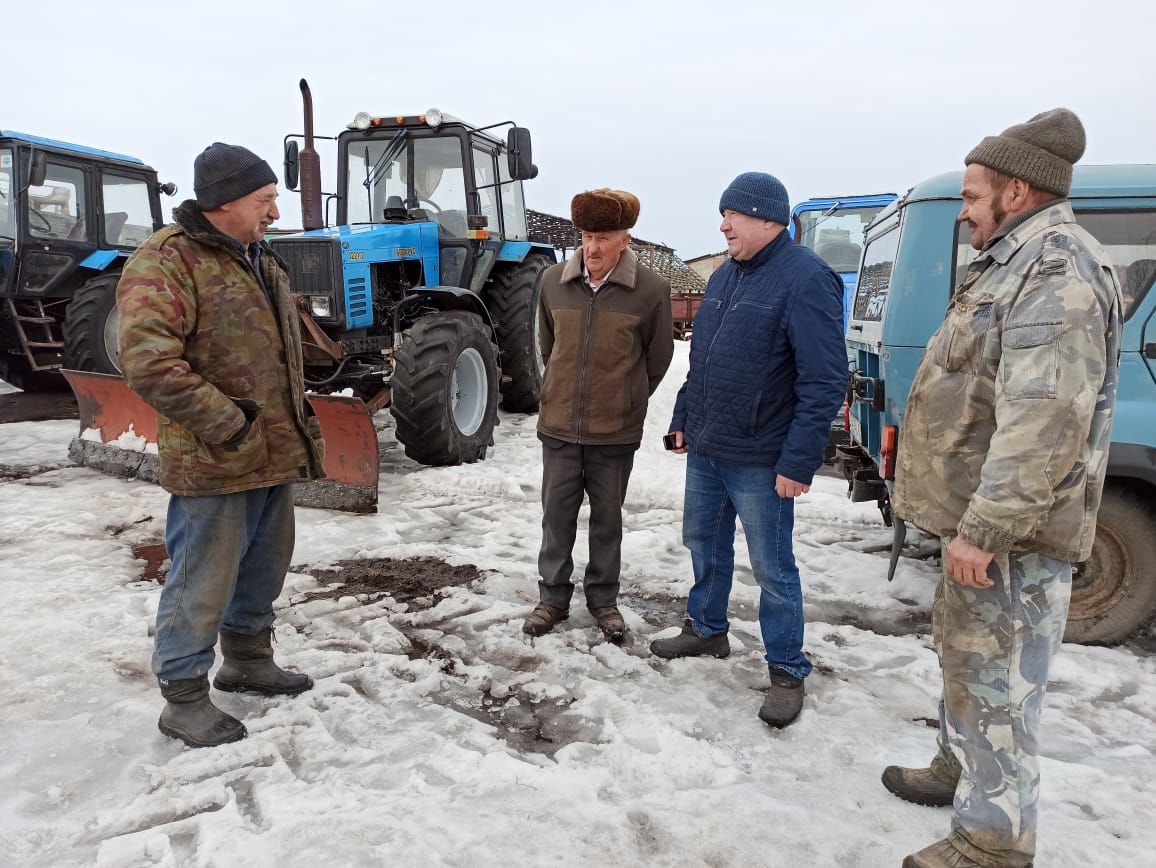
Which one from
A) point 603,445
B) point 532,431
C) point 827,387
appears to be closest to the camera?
point 827,387

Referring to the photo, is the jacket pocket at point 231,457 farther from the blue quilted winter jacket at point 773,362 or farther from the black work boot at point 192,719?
the blue quilted winter jacket at point 773,362

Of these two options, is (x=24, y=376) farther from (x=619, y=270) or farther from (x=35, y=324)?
(x=619, y=270)

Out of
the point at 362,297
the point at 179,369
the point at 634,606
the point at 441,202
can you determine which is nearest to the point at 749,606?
→ the point at 634,606

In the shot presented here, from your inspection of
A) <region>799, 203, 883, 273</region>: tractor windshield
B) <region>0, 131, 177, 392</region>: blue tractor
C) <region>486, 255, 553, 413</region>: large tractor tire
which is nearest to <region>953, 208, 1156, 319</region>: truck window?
<region>486, 255, 553, 413</region>: large tractor tire

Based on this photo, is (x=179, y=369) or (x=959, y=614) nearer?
(x=959, y=614)

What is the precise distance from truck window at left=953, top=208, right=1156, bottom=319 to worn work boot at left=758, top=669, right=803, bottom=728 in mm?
1762

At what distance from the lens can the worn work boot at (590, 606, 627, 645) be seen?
10.6 feet

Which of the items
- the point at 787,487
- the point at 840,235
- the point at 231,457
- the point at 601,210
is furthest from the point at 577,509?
the point at 840,235

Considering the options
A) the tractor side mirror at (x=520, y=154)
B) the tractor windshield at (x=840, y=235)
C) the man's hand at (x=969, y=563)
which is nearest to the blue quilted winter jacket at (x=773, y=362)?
the man's hand at (x=969, y=563)

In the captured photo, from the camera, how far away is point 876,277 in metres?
4.02

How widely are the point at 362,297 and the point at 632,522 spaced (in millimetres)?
3025

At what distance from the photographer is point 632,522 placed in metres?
4.96

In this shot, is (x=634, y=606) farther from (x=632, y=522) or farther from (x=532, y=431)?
(x=532, y=431)

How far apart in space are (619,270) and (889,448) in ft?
4.57
